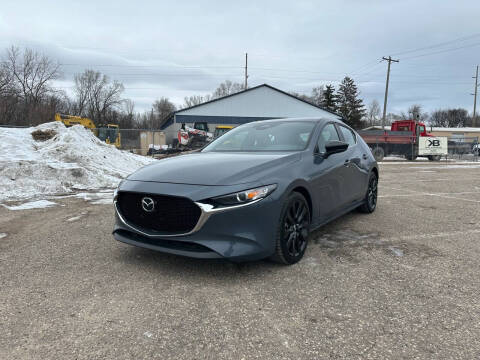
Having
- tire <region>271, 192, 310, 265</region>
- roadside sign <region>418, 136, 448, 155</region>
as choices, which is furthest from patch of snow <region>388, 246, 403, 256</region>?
roadside sign <region>418, 136, 448, 155</region>

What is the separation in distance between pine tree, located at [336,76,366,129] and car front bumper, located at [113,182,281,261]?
61.2 meters

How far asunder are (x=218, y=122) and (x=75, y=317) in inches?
1482

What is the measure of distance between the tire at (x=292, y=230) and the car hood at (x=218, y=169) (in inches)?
14.8

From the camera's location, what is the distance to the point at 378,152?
73.3 feet

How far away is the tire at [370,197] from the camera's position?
543 cm

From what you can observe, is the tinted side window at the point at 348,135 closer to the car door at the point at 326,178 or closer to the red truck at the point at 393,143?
the car door at the point at 326,178

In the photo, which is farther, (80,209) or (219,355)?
(80,209)

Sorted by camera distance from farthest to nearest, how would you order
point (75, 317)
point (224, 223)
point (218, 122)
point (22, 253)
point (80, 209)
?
point (218, 122), point (80, 209), point (22, 253), point (224, 223), point (75, 317)

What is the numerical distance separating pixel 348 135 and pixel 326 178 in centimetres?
155

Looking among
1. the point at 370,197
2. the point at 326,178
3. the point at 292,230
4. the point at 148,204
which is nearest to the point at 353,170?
the point at 326,178

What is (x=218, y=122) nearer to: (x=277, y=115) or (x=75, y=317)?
(x=277, y=115)

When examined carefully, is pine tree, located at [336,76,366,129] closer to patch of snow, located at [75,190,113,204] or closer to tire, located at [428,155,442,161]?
tire, located at [428,155,442,161]

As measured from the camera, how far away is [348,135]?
16.6 ft

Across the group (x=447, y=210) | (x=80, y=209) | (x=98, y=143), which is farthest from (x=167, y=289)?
(x=98, y=143)
